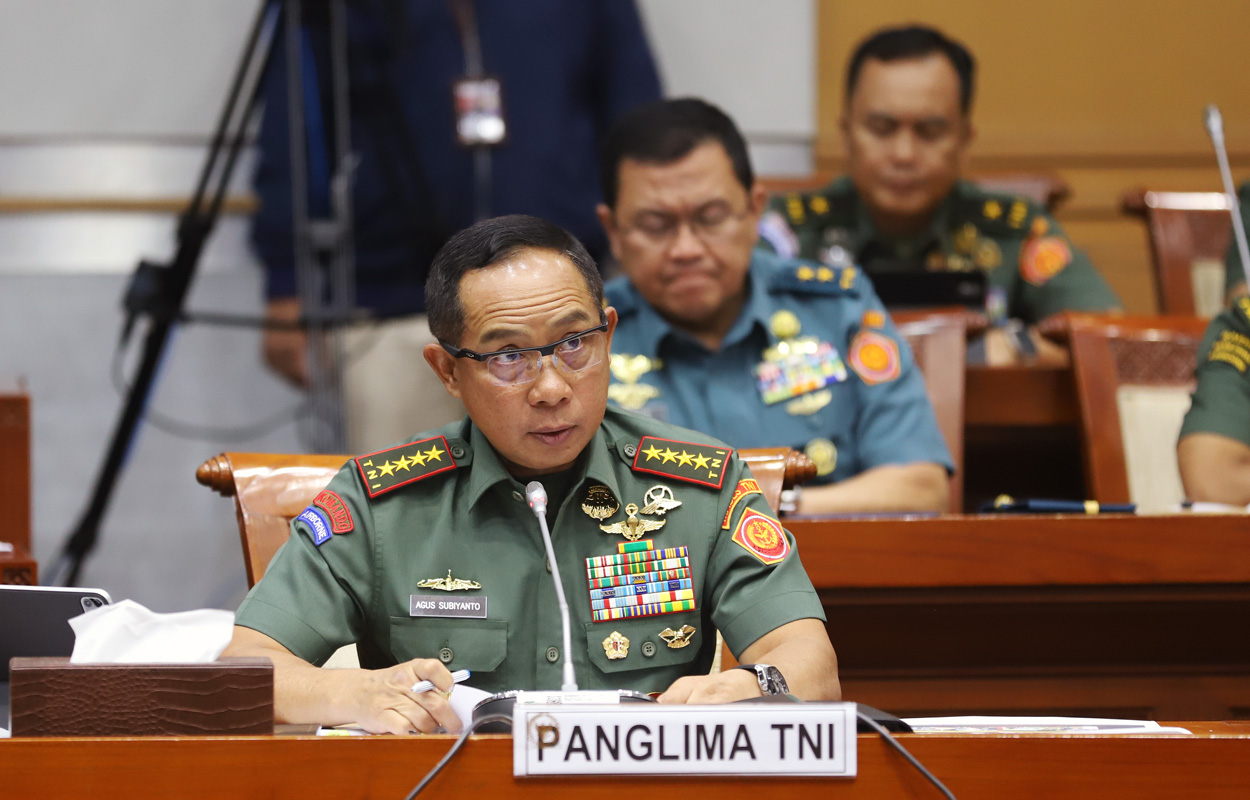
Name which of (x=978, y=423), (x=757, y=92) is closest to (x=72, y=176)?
(x=757, y=92)

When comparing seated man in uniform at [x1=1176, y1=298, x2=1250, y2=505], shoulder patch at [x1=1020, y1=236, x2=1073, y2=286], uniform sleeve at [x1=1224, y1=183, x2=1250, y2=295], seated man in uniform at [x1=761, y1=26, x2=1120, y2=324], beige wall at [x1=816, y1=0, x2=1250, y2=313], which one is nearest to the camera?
seated man in uniform at [x1=1176, y1=298, x2=1250, y2=505]

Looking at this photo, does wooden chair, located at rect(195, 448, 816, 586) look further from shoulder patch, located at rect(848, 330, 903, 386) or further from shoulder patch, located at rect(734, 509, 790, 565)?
shoulder patch, located at rect(848, 330, 903, 386)

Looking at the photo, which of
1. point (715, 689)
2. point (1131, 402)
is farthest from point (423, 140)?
point (715, 689)

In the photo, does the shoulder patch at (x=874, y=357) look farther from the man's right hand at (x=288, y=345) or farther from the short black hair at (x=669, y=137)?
the man's right hand at (x=288, y=345)

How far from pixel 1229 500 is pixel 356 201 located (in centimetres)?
216

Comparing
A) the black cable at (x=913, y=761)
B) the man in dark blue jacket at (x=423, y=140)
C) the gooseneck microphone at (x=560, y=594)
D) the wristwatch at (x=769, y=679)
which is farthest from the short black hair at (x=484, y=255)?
the man in dark blue jacket at (x=423, y=140)

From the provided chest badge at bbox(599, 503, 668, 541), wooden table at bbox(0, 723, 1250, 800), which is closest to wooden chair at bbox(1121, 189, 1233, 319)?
chest badge at bbox(599, 503, 668, 541)

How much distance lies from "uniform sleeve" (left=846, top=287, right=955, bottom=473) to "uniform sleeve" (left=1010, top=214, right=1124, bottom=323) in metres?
0.92

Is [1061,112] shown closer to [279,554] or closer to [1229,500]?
[1229,500]

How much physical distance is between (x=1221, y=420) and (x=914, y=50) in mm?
1319

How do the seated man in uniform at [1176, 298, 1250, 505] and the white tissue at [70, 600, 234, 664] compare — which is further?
the seated man in uniform at [1176, 298, 1250, 505]

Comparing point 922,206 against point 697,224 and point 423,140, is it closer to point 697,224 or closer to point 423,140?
point 697,224

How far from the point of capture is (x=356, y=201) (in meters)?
3.52

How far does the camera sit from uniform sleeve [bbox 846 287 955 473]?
8.36 feet
